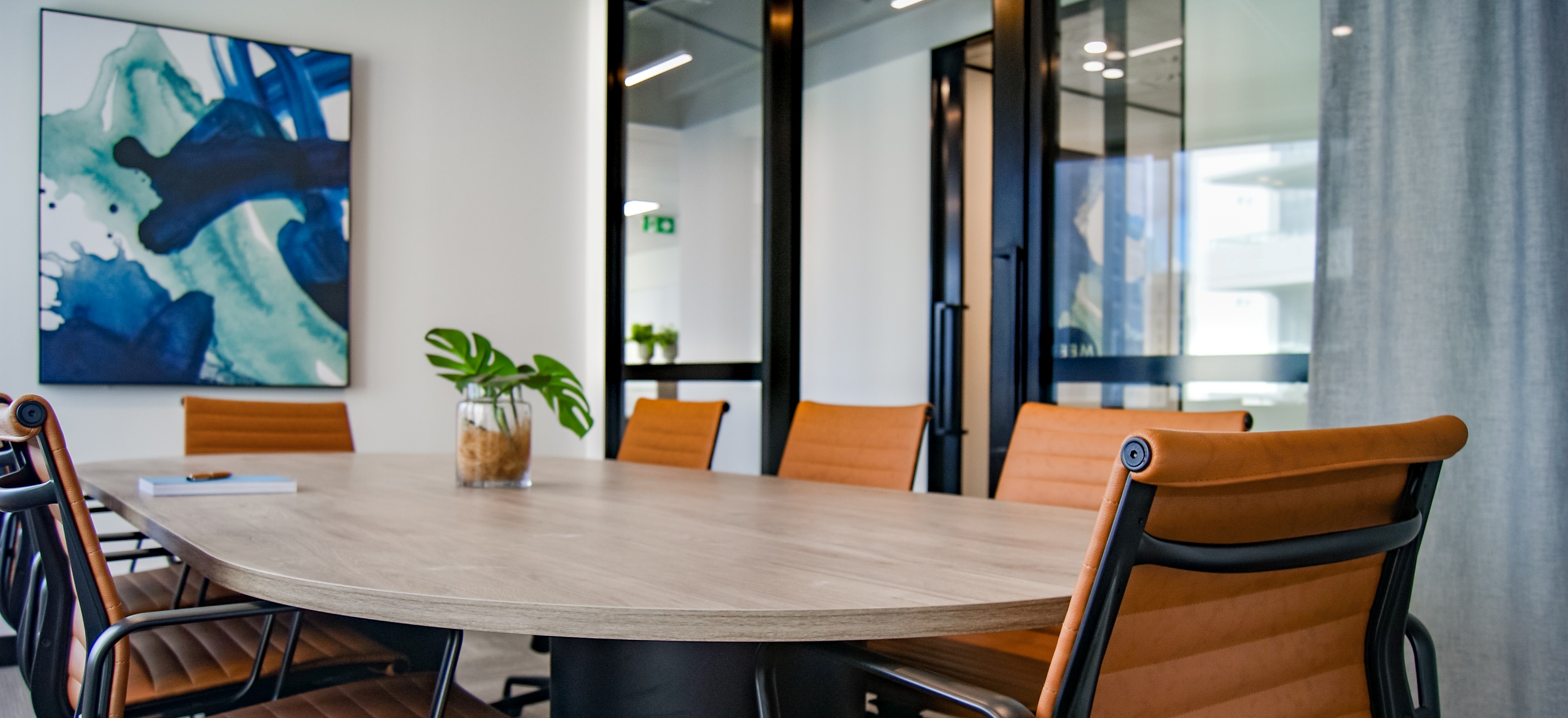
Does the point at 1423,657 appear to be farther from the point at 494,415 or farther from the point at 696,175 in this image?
the point at 696,175

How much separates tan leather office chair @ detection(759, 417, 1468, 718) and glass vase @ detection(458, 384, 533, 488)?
1320 millimetres

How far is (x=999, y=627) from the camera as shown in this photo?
3.62ft

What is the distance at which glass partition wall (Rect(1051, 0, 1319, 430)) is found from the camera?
2865 millimetres

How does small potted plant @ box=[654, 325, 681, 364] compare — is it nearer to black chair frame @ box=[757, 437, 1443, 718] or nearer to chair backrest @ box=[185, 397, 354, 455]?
chair backrest @ box=[185, 397, 354, 455]

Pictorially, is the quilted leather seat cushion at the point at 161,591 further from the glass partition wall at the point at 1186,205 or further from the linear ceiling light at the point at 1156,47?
the linear ceiling light at the point at 1156,47

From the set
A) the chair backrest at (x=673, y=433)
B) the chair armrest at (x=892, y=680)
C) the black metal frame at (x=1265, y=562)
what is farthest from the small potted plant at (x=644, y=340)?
the black metal frame at (x=1265, y=562)

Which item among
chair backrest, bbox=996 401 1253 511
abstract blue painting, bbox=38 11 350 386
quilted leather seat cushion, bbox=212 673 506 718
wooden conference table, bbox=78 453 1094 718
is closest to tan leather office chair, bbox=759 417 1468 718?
wooden conference table, bbox=78 453 1094 718

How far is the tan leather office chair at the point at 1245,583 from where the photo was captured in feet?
2.83

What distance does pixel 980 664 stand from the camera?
1.80m

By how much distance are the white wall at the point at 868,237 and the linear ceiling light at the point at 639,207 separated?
0.82 m

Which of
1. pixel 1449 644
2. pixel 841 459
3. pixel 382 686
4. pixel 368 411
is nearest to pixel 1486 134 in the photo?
pixel 1449 644

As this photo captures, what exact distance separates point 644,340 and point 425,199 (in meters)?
1.32

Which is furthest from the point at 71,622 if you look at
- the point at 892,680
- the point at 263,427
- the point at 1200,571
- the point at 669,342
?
the point at 669,342

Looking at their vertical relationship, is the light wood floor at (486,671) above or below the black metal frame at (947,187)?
below
